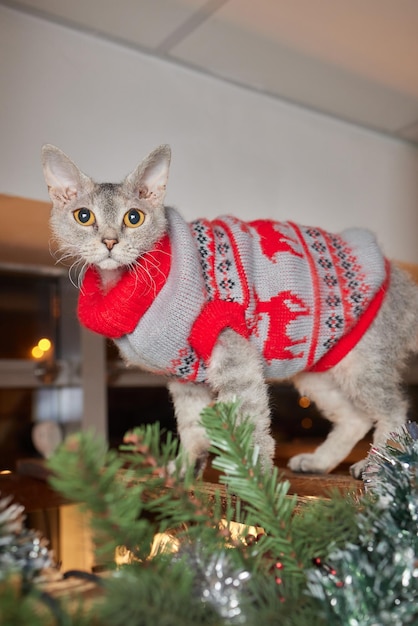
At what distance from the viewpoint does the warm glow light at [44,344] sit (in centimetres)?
201

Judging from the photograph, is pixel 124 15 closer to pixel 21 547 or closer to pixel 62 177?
pixel 62 177

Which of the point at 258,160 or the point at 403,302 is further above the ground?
the point at 258,160

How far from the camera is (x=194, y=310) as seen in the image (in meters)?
0.74

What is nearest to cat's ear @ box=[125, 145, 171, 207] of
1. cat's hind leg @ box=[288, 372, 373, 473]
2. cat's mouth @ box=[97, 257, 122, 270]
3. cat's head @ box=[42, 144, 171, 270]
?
cat's head @ box=[42, 144, 171, 270]

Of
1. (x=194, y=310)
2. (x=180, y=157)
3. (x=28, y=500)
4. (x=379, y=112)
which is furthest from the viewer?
(x=379, y=112)

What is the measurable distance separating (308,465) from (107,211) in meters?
0.50

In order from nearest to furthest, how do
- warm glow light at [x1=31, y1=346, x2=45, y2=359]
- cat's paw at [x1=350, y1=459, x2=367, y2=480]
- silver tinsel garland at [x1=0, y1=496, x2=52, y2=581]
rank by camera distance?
silver tinsel garland at [x1=0, y1=496, x2=52, y2=581] → cat's paw at [x1=350, y1=459, x2=367, y2=480] → warm glow light at [x1=31, y1=346, x2=45, y2=359]

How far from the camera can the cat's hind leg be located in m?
0.98

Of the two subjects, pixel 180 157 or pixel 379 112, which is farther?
pixel 379 112

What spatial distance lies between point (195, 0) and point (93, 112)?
0.92 feet

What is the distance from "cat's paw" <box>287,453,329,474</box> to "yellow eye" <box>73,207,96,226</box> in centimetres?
49

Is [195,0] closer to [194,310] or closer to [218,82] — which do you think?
[218,82]

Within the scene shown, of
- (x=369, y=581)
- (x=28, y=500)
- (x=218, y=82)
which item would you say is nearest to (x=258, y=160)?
(x=218, y=82)

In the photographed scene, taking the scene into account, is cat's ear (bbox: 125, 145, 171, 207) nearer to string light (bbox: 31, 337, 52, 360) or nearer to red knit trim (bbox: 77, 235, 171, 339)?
red knit trim (bbox: 77, 235, 171, 339)
